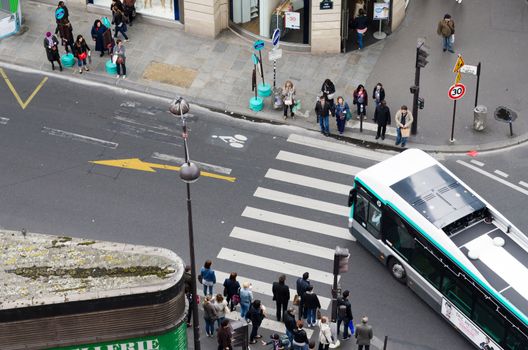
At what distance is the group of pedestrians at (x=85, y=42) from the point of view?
3922 centimetres

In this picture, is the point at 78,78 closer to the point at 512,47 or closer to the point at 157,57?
the point at 157,57

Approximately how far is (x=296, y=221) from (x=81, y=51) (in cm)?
1124

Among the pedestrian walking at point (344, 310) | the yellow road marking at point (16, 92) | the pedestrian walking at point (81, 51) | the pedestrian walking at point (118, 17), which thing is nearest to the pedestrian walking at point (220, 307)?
the pedestrian walking at point (344, 310)

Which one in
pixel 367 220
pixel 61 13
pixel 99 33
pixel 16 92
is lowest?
pixel 367 220

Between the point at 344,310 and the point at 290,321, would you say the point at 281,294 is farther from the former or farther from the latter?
the point at 344,310

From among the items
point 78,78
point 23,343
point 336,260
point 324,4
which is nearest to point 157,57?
point 78,78

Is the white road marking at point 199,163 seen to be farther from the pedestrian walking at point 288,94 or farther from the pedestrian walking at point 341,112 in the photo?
the pedestrian walking at point 341,112

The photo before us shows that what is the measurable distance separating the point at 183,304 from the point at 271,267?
6511 millimetres

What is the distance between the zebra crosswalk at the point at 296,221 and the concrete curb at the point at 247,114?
0.53 m

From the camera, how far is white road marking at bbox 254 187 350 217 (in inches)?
1334

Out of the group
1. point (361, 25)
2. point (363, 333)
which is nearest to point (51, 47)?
point (361, 25)

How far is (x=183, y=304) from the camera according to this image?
25.7m

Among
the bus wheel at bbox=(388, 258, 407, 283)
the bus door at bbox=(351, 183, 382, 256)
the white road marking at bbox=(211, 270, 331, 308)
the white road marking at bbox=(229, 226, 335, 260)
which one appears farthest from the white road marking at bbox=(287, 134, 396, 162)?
the white road marking at bbox=(211, 270, 331, 308)

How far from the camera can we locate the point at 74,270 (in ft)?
82.7
